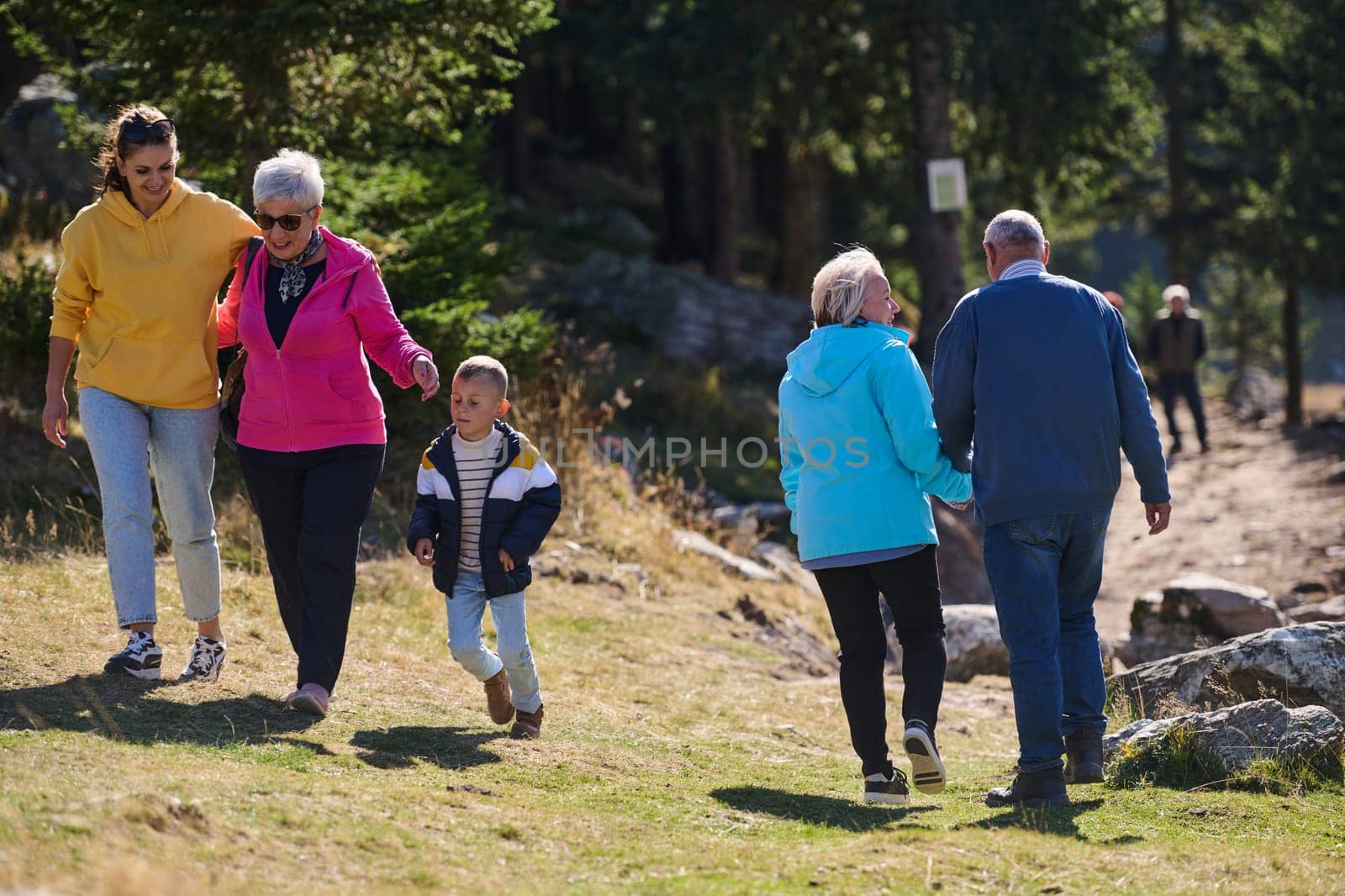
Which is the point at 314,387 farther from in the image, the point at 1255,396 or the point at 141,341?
the point at 1255,396

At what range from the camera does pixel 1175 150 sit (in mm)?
27328

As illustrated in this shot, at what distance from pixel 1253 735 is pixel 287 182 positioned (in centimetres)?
412

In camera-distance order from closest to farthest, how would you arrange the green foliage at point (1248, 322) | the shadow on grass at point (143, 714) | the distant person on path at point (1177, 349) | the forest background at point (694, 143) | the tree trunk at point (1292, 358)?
the shadow on grass at point (143, 714), the forest background at point (694, 143), the distant person on path at point (1177, 349), the tree trunk at point (1292, 358), the green foliage at point (1248, 322)

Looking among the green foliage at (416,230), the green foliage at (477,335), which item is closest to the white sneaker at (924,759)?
the green foliage at (477,335)

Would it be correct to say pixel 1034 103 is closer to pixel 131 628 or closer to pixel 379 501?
pixel 379 501

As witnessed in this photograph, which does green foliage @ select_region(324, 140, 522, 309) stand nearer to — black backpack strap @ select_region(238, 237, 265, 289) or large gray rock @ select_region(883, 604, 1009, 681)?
large gray rock @ select_region(883, 604, 1009, 681)

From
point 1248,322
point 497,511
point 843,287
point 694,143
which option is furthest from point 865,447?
point 1248,322

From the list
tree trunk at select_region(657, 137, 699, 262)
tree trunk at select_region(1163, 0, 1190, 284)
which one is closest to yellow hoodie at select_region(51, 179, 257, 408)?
tree trunk at select_region(657, 137, 699, 262)

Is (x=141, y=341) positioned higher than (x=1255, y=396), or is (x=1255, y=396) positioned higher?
(x=141, y=341)

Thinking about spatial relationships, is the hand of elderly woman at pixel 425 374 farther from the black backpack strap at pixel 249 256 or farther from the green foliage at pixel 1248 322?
the green foliage at pixel 1248 322

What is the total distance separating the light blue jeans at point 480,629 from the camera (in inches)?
211

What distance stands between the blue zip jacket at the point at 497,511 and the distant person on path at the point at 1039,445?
1.48m

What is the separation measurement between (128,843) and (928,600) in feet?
8.82

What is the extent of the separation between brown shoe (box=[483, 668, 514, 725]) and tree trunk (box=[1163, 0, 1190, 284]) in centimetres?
2386
